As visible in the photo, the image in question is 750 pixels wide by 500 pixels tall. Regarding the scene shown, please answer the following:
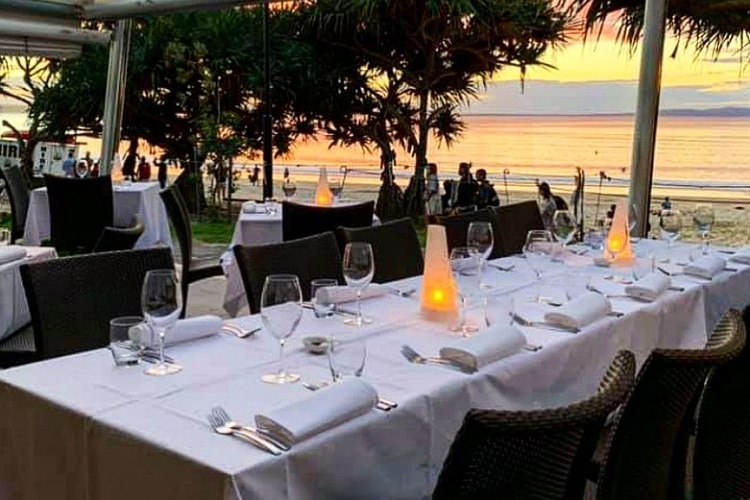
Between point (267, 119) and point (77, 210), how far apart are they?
2255 millimetres

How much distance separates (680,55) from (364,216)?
2274mm

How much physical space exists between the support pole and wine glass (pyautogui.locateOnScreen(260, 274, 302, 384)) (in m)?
6.04

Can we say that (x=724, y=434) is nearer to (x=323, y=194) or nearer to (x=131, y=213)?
(x=323, y=194)

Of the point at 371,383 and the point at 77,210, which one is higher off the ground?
the point at 77,210

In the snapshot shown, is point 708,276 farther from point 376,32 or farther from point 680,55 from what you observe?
point 376,32

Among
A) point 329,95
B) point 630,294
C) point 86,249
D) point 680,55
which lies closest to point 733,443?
point 630,294

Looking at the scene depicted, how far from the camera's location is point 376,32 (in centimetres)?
658

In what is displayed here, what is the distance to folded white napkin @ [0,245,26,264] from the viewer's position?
307 cm

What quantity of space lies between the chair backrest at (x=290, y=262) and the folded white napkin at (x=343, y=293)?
0.30 meters

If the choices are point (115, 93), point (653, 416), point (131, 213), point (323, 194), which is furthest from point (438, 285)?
point (115, 93)

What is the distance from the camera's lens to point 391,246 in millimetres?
3410

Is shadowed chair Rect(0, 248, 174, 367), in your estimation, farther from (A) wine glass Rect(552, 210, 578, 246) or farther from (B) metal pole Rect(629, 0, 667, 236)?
(B) metal pole Rect(629, 0, 667, 236)

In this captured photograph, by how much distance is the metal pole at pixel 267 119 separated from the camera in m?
6.78

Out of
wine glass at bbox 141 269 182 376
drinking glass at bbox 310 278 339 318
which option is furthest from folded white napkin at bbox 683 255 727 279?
wine glass at bbox 141 269 182 376
